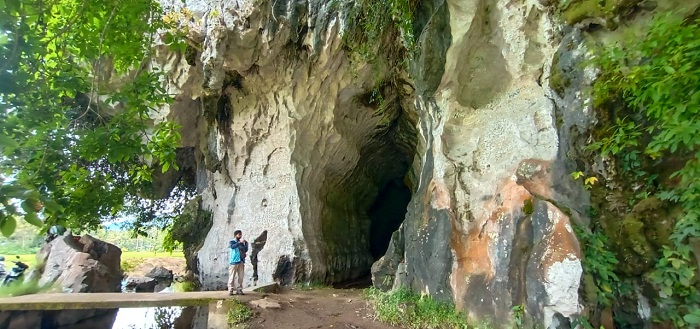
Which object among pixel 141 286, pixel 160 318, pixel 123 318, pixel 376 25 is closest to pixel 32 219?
pixel 376 25

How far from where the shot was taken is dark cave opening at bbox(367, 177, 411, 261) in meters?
16.0

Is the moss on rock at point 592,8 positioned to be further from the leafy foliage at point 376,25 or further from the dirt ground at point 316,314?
the dirt ground at point 316,314

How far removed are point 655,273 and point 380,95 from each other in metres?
6.51

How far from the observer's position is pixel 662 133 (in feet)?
11.3

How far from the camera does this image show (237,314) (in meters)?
5.29

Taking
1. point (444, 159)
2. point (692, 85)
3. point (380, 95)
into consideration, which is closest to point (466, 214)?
point (444, 159)

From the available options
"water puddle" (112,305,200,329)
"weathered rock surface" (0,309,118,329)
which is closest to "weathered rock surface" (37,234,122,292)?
"water puddle" (112,305,200,329)

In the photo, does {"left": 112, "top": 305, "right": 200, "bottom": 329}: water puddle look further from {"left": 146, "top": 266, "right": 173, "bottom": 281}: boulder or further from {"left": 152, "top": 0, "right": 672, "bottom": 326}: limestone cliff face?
{"left": 146, "top": 266, "right": 173, "bottom": 281}: boulder

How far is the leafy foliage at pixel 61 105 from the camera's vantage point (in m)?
1.90

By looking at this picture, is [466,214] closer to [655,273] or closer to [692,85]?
[655,273]

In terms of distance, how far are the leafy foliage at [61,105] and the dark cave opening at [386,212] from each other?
40.0ft

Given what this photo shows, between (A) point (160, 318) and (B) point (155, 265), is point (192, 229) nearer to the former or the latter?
(A) point (160, 318)

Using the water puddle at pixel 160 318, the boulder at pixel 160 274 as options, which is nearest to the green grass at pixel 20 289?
the water puddle at pixel 160 318

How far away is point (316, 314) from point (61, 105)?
4.11 m
